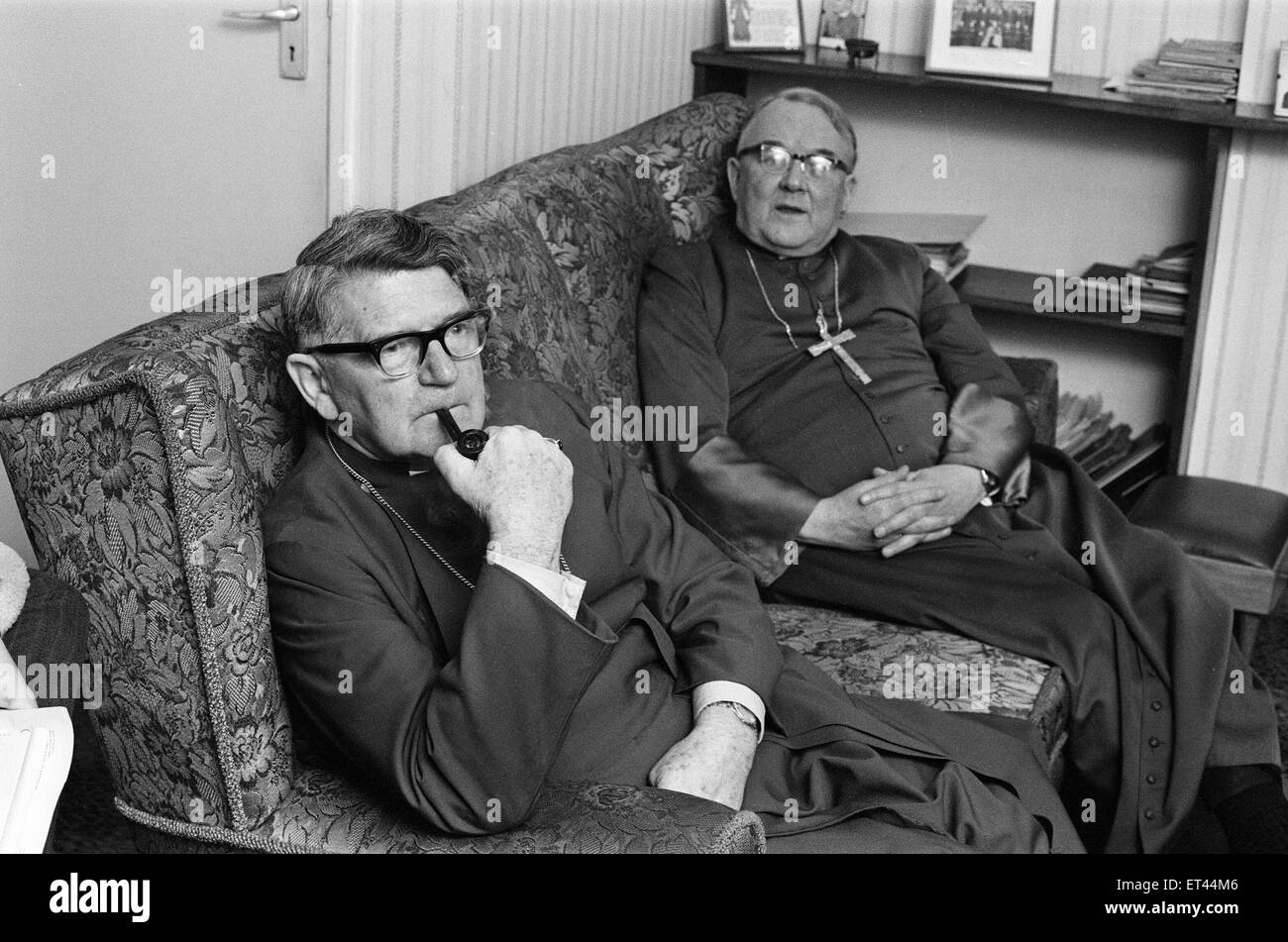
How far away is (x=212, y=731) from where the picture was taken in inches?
61.9

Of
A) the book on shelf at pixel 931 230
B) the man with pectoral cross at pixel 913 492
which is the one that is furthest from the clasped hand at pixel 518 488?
the book on shelf at pixel 931 230

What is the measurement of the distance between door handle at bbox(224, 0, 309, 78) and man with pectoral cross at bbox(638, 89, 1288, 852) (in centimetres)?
72

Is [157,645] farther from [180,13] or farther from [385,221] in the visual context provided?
[180,13]

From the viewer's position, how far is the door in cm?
276

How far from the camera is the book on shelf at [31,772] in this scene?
1.20 m

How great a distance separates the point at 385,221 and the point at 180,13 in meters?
1.32

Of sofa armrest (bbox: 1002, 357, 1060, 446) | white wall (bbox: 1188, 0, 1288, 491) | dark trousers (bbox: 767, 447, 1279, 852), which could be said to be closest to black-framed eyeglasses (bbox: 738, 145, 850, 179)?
sofa armrest (bbox: 1002, 357, 1060, 446)

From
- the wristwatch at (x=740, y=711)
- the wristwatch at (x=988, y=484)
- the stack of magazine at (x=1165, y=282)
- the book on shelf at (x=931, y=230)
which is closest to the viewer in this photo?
the wristwatch at (x=740, y=711)

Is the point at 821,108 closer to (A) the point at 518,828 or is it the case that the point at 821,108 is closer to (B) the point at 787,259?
(B) the point at 787,259

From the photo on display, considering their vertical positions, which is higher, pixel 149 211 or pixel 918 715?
pixel 149 211

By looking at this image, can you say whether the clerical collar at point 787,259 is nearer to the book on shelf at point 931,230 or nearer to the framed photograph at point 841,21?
the book on shelf at point 931,230

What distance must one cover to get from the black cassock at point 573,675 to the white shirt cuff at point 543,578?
0.02 meters

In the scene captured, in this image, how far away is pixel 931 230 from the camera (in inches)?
153
